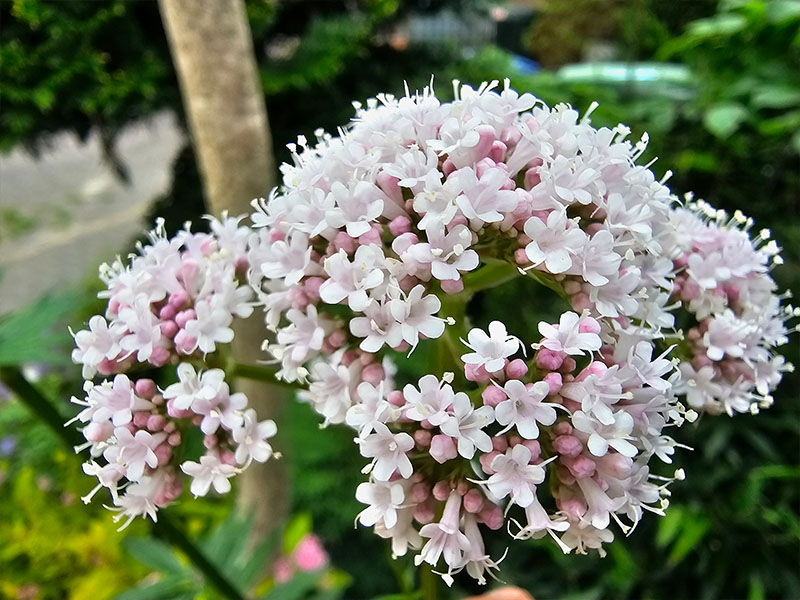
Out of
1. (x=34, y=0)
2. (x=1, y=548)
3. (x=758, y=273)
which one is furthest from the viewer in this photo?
(x=1, y=548)

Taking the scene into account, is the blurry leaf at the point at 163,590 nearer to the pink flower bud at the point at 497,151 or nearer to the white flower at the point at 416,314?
the white flower at the point at 416,314

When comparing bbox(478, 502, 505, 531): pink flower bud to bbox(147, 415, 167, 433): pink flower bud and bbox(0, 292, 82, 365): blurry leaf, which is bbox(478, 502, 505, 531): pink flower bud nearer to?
bbox(147, 415, 167, 433): pink flower bud

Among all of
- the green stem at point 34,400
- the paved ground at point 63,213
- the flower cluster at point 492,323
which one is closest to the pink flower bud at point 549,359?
the flower cluster at point 492,323

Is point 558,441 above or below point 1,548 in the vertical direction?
above

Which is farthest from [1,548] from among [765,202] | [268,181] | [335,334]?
[765,202]

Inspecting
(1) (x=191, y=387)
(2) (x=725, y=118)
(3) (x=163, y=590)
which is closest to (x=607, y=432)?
(1) (x=191, y=387)

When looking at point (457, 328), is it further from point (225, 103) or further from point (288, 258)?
point (225, 103)

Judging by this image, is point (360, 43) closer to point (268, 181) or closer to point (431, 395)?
point (268, 181)
